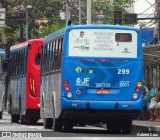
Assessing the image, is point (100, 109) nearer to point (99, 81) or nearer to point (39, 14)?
point (99, 81)

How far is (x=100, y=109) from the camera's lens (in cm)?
2680

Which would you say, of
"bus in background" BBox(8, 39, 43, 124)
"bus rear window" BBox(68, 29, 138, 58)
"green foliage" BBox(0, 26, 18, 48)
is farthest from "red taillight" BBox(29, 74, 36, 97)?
"green foliage" BBox(0, 26, 18, 48)

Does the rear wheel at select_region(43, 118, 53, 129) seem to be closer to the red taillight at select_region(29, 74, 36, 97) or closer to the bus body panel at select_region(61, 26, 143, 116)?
the bus body panel at select_region(61, 26, 143, 116)

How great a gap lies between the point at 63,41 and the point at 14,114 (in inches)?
509

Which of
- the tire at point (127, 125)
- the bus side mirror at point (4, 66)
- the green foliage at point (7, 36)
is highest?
the green foliage at point (7, 36)

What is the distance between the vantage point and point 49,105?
2988 cm

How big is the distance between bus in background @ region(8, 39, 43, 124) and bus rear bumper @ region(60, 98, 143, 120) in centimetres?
881

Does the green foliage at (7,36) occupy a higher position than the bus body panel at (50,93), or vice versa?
the green foliage at (7,36)

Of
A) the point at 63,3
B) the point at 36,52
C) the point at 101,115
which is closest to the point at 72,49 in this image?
the point at 101,115

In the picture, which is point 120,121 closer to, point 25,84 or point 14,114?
point 25,84

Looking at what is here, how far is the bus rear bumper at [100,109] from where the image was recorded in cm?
2664

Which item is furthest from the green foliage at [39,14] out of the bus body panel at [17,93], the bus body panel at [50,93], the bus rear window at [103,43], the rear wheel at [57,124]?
the bus rear window at [103,43]

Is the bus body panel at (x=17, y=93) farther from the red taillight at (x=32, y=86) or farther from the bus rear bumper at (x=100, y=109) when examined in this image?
the bus rear bumper at (x=100, y=109)

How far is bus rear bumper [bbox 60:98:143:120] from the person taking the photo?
2664cm
